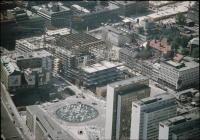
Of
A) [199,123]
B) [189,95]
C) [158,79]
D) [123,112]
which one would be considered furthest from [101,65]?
[199,123]

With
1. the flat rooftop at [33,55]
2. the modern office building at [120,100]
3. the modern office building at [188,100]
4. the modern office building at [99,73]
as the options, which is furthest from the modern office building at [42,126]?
the modern office building at [188,100]

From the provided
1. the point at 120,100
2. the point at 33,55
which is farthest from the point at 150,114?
the point at 33,55

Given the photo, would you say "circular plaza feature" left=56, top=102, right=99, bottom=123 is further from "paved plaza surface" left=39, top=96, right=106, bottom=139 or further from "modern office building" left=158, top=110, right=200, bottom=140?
"modern office building" left=158, top=110, right=200, bottom=140

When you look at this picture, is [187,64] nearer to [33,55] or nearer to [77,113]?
[77,113]

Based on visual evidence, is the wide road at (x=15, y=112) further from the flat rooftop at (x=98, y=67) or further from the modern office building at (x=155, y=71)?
the modern office building at (x=155, y=71)

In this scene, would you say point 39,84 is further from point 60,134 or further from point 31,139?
point 60,134
